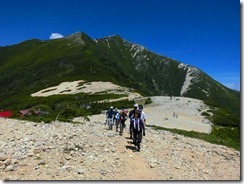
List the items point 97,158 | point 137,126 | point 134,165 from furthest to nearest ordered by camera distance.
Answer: point 137,126, point 97,158, point 134,165

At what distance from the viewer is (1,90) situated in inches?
5960

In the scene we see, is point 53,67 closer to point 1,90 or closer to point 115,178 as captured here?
point 1,90

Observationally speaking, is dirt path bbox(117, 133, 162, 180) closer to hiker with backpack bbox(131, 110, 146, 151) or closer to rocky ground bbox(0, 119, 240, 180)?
rocky ground bbox(0, 119, 240, 180)

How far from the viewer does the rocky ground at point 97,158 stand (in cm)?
1580

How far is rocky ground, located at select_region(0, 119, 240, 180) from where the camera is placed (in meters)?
15.8

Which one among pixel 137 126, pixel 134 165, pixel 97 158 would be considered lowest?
pixel 134 165

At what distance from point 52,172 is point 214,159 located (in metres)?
10.0

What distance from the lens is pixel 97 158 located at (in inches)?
692

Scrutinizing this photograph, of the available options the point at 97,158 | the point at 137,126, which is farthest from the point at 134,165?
the point at 137,126

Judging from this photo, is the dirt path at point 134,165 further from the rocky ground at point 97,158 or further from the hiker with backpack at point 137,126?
the hiker with backpack at point 137,126

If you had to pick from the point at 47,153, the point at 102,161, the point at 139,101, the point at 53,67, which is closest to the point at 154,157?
the point at 102,161

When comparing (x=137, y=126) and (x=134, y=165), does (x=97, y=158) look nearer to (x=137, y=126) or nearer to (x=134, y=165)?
(x=134, y=165)

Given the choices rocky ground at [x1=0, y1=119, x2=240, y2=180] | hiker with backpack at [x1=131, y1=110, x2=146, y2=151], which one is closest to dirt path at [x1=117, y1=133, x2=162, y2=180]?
rocky ground at [x1=0, y1=119, x2=240, y2=180]

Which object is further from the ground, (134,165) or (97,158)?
(97,158)
